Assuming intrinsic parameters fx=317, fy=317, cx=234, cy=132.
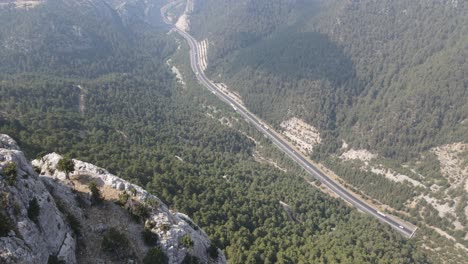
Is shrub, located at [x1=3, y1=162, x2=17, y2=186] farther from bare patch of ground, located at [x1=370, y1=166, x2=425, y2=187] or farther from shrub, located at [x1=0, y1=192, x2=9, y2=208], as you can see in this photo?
bare patch of ground, located at [x1=370, y1=166, x2=425, y2=187]

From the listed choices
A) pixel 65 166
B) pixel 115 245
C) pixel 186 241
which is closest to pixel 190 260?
pixel 186 241

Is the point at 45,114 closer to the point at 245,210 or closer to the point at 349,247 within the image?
the point at 245,210

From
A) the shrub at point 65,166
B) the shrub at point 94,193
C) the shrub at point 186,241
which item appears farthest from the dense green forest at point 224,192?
the shrub at point 65,166

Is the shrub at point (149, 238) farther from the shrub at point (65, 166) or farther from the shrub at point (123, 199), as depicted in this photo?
the shrub at point (65, 166)

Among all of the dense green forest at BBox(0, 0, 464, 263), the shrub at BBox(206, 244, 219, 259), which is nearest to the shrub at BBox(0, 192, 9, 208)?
the shrub at BBox(206, 244, 219, 259)

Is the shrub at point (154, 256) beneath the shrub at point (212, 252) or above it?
above

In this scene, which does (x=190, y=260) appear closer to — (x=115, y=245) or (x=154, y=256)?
(x=154, y=256)
